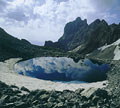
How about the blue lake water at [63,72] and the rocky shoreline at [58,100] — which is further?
the blue lake water at [63,72]

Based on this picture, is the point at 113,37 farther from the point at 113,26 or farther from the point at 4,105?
the point at 4,105

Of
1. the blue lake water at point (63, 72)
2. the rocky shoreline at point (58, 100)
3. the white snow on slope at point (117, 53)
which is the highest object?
the white snow on slope at point (117, 53)

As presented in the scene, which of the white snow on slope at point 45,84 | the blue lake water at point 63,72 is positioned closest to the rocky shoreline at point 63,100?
the white snow on slope at point 45,84

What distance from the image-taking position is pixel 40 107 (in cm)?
2014

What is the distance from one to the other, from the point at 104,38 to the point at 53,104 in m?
157

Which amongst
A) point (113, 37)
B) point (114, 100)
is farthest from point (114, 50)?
point (114, 100)

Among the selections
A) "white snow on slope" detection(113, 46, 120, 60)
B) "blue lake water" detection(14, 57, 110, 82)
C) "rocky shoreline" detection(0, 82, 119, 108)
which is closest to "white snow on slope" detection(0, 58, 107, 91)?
"blue lake water" detection(14, 57, 110, 82)

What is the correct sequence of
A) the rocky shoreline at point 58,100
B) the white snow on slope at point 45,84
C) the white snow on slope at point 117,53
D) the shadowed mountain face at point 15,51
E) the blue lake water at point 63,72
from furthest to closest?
the white snow on slope at point 117,53
the shadowed mountain face at point 15,51
the blue lake water at point 63,72
the white snow on slope at point 45,84
the rocky shoreline at point 58,100

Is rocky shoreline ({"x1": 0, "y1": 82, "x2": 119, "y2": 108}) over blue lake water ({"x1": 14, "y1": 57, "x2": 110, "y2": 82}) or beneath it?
beneath

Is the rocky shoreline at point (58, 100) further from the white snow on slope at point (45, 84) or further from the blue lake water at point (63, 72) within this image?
the blue lake water at point (63, 72)

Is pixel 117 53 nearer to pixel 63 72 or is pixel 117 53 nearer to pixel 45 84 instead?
pixel 63 72

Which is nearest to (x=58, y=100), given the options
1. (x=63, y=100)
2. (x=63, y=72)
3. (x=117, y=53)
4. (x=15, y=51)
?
(x=63, y=100)

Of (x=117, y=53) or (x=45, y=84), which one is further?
(x=117, y=53)

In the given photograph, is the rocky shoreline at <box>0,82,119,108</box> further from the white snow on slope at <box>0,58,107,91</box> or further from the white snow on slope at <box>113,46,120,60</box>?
the white snow on slope at <box>113,46,120,60</box>
